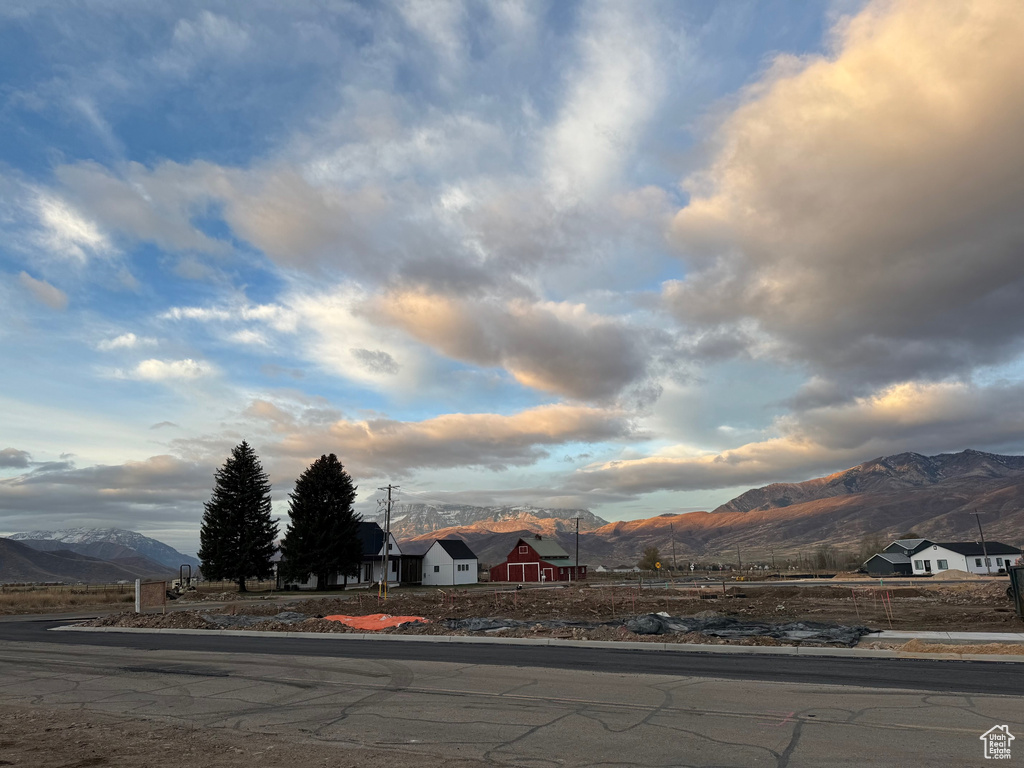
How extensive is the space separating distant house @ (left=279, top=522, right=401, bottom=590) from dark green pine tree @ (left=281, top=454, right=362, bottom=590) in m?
4.75

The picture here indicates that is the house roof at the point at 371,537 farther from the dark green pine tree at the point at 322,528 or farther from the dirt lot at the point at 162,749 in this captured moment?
the dirt lot at the point at 162,749

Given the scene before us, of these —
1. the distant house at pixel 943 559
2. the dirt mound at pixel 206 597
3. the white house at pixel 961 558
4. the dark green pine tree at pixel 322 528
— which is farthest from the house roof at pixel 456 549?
the white house at pixel 961 558

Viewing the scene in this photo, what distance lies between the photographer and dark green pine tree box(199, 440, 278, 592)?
2509 inches

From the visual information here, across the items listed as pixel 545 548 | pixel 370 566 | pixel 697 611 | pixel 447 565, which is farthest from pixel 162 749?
pixel 545 548

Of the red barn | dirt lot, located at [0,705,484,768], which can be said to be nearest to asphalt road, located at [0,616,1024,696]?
dirt lot, located at [0,705,484,768]

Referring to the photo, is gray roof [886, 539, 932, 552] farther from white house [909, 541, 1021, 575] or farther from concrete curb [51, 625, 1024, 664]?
concrete curb [51, 625, 1024, 664]

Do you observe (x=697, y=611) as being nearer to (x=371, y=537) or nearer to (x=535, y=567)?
(x=371, y=537)

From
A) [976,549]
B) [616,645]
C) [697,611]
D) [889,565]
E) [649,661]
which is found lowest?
[889,565]

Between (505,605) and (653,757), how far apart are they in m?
30.9

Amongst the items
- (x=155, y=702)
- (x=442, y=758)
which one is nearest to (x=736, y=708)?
(x=442, y=758)

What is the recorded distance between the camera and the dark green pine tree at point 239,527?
63719 millimetres

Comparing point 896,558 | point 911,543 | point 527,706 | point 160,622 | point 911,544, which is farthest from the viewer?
point 911,543

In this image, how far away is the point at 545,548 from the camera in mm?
105000

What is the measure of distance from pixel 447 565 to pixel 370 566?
1094cm
